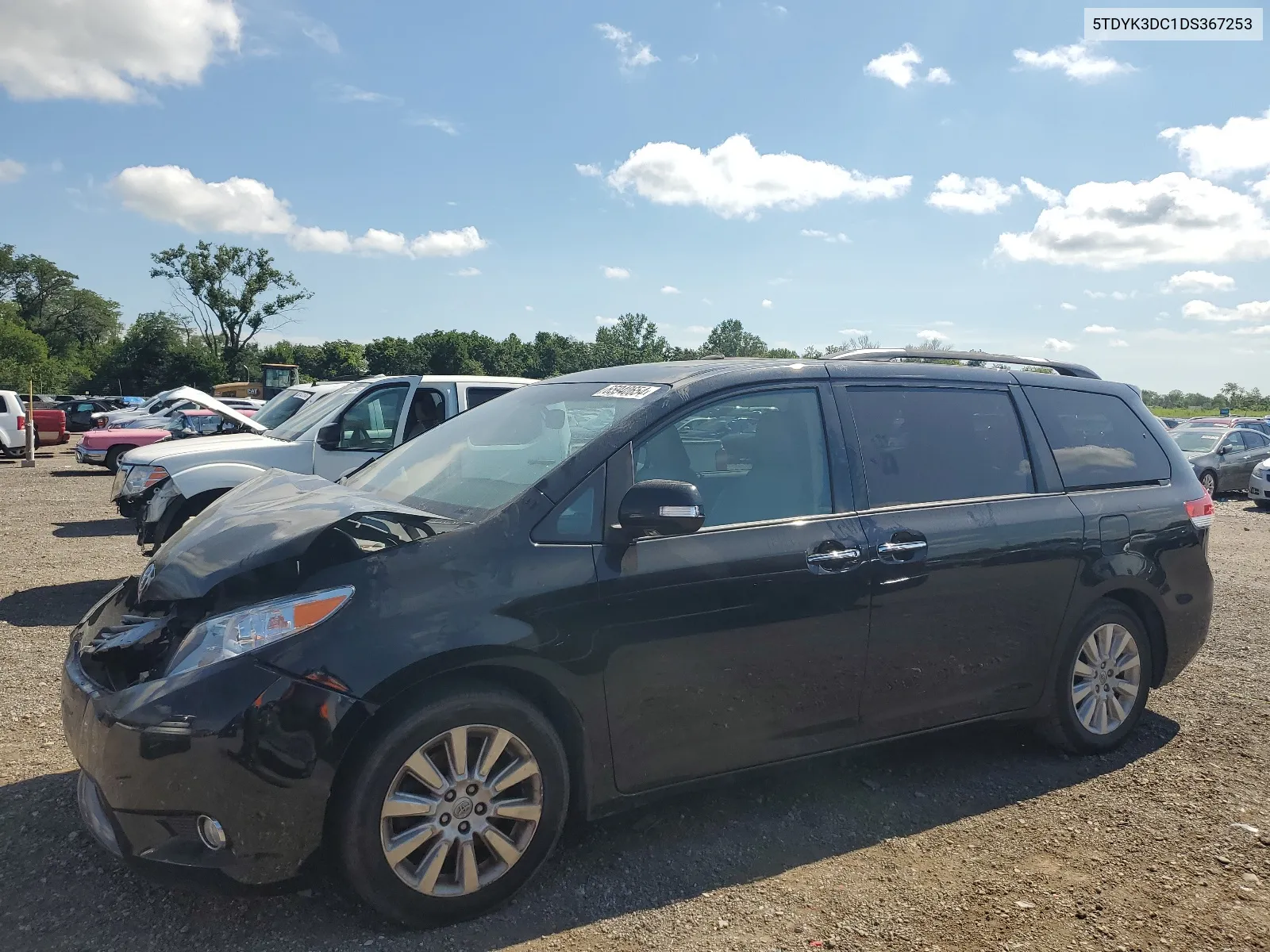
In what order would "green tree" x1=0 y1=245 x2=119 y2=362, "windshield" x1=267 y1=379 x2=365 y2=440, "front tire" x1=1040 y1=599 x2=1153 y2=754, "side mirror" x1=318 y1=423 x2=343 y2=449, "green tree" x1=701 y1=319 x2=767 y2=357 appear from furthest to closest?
"green tree" x1=0 y1=245 x2=119 y2=362, "green tree" x1=701 y1=319 x2=767 y2=357, "windshield" x1=267 y1=379 x2=365 y2=440, "side mirror" x1=318 y1=423 x2=343 y2=449, "front tire" x1=1040 y1=599 x2=1153 y2=754

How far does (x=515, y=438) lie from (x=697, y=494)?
1007 mm

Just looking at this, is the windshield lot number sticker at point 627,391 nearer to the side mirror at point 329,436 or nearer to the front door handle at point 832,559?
the front door handle at point 832,559

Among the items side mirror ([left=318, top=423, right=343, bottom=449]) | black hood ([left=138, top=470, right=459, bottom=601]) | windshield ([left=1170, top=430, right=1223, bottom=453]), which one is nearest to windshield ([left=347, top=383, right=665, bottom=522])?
black hood ([left=138, top=470, right=459, bottom=601])

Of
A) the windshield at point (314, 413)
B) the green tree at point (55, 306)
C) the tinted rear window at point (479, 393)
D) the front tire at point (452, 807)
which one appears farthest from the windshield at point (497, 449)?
the green tree at point (55, 306)

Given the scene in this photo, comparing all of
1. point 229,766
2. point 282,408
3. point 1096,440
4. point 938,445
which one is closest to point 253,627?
point 229,766

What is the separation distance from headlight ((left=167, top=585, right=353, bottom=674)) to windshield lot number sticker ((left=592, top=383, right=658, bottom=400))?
137 cm

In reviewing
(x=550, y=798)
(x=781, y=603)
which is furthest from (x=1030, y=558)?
(x=550, y=798)

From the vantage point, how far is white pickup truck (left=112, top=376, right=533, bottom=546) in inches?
314

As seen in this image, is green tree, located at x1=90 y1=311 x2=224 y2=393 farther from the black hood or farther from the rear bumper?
the black hood

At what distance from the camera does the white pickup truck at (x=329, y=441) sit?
7.99m

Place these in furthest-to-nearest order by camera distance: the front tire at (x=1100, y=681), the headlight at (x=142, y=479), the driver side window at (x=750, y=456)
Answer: the headlight at (x=142, y=479), the front tire at (x=1100, y=681), the driver side window at (x=750, y=456)

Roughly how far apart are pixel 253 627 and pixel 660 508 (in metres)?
1.32

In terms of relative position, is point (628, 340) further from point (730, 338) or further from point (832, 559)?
point (832, 559)

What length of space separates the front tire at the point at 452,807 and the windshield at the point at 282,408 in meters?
10.2
